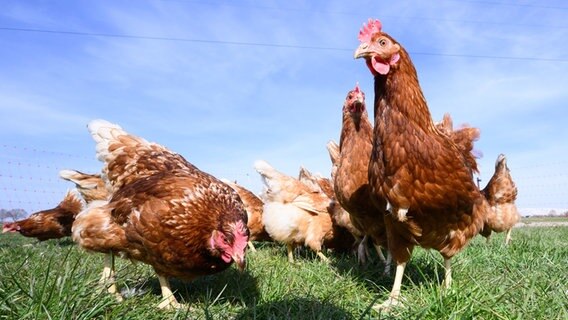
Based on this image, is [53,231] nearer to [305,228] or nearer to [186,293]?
[305,228]

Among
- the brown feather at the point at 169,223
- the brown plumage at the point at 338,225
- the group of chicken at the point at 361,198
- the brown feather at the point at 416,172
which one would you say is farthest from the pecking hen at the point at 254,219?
the brown feather at the point at 416,172

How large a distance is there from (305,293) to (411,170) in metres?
1.20

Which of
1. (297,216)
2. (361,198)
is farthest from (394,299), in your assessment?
(297,216)

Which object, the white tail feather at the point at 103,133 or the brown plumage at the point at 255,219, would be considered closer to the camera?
the white tail feather at the point at 103,133

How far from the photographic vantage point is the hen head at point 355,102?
4441mm

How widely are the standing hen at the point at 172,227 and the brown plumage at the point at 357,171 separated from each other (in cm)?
114

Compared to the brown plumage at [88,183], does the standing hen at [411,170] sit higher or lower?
higher

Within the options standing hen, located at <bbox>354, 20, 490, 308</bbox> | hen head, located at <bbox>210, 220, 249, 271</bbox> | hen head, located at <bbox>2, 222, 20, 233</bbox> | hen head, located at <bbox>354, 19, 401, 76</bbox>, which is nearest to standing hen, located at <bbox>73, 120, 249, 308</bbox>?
hen head, located at <bbox>210, 220, 249, 271</bbox>

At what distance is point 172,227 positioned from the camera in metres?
2.99

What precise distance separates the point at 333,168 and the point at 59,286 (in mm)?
3430

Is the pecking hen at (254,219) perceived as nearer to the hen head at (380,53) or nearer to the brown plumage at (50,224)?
the hen head at (380,53)

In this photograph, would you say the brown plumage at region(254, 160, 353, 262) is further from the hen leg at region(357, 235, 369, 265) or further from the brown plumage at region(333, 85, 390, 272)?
the brown plumage at region(333, 85, 390, 272)

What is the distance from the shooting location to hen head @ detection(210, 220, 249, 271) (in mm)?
2814

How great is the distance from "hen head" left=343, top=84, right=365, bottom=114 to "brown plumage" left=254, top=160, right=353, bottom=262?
174 centimetres
